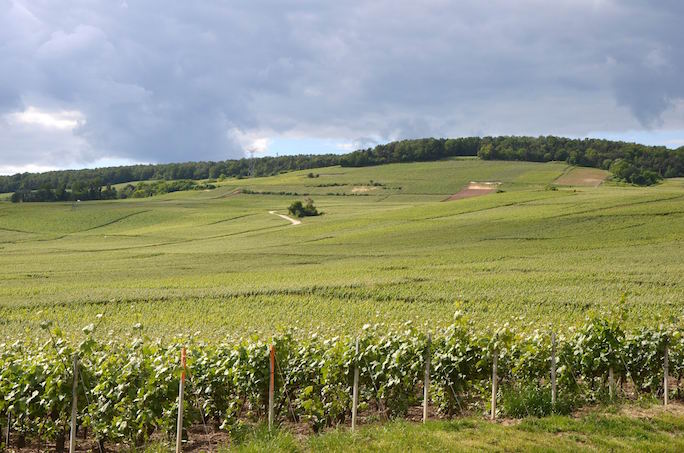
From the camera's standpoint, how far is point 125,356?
13.1 m

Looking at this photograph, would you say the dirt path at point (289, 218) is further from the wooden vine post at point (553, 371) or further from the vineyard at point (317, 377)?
the wooden vine post at point (553, 371)

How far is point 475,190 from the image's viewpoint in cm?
13012

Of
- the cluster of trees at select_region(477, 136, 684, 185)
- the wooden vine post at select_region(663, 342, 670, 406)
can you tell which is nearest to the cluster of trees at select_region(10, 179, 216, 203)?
the cluster of trees at select_region(477, 136, 684, 185)

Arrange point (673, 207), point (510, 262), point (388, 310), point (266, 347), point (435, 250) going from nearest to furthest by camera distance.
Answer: point (266, 347), point (388, 310), point (510, 262), point (435, 250), point (673, 207)

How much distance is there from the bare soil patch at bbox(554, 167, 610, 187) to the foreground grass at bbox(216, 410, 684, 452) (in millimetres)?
122021

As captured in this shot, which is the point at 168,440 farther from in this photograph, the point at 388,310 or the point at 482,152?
the point at 482,152

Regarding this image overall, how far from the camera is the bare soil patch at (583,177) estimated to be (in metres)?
129

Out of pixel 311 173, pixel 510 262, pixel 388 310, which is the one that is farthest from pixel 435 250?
pixel 311 173

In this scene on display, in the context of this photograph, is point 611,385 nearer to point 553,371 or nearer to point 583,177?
point 553,371

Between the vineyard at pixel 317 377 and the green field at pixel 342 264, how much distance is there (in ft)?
4.65

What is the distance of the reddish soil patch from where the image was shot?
407ft

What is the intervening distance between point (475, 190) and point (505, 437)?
121121 mm

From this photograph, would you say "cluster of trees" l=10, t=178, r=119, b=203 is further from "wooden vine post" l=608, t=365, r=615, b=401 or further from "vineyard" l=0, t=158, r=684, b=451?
"wooden vine post" l=608, t=365, r=615, b=401

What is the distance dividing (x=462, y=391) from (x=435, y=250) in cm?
4779
